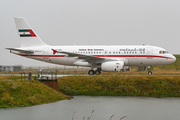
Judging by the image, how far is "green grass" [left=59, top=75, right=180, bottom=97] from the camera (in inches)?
1173

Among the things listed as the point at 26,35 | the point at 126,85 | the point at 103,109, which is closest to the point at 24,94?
the point at 103,109

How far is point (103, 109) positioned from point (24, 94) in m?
7.56

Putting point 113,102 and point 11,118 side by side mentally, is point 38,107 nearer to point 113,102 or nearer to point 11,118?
point 11,118

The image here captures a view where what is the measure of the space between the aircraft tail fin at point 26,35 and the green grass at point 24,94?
14580 mm

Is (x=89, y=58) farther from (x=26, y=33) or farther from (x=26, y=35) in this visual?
(x=26, y=33)

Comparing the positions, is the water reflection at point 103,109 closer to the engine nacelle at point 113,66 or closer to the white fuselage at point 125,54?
the engine nacelle at point 113,66

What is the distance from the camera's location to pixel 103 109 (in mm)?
22953

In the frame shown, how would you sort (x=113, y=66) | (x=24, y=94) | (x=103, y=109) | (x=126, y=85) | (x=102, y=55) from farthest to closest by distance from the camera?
(x=102, y=55), (x=113, y=66), (x=126, y=85), (x=24, y=94), (x=103, y=109)

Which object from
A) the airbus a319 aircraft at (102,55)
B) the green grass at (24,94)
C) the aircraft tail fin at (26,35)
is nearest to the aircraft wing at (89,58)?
the airbus a319 aircraft at (102,55)

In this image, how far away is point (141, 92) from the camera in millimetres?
29859

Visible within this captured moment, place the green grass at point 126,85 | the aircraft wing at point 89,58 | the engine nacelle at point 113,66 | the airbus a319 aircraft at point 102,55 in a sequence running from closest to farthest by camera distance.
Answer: the green grass at point 126,85, the engine nacelle at point 113,66, the aircraft wing at point 89,58, the airbus a319 aircraft at point 102,55

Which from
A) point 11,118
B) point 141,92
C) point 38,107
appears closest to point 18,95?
point 38,107

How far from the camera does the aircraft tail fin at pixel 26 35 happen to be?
40.1 meters

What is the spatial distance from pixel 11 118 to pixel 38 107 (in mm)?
3669
